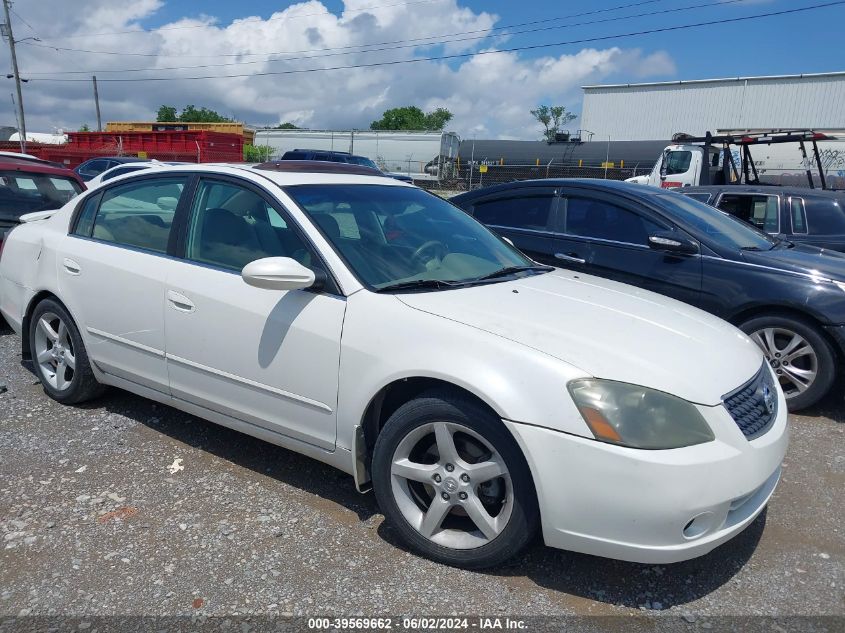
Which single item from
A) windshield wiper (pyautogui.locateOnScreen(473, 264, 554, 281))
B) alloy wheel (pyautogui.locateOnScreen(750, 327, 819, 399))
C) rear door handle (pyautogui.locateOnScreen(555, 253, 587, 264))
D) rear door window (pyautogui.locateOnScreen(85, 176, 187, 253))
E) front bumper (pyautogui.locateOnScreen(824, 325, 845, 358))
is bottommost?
alloy wheel (pyautogui.locateOnScreen(750, 327, 819, 399))

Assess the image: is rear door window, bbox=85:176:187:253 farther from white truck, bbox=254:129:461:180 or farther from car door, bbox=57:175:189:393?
white truck, bbox=254:129:461:180

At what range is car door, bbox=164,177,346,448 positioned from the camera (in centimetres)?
294

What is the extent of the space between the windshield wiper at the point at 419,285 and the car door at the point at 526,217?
2.67 metres

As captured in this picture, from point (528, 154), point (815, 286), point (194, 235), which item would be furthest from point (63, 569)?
point (528, 154)

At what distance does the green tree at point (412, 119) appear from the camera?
Result: 102438mm

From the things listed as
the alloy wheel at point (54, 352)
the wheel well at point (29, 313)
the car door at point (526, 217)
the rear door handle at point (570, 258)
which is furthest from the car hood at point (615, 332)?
the wheel well at point (29, 313)

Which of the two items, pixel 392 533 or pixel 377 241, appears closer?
pixel 392 533

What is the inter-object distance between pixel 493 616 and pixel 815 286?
11.3ft

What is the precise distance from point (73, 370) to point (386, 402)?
2.33 meters

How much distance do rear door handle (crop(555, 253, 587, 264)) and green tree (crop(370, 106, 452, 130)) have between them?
325 feet

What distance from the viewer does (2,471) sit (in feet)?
11.2

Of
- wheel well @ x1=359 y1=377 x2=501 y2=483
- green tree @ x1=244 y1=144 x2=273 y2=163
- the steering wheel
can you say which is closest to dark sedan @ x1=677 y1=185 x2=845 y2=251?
the steering wheel

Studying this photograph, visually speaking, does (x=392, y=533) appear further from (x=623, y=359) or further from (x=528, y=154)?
(x=528, y=154)

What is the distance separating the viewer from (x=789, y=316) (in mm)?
4672
